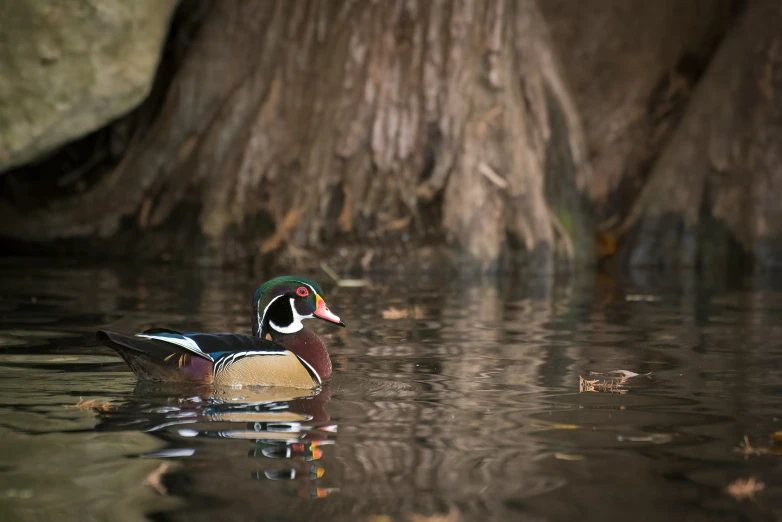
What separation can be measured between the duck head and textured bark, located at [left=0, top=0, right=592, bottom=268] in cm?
952

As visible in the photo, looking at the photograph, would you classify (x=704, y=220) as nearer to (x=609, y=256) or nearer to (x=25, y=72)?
(x=609, y=256)

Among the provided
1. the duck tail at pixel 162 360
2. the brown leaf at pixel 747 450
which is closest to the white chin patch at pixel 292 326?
the duck tail at pixel 162 360

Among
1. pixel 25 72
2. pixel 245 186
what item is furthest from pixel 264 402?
pixel 245 186

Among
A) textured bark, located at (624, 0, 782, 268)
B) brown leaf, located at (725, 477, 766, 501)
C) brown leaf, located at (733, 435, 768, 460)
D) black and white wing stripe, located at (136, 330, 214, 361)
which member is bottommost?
brown leaf, located at (725, 477, 766, 501)

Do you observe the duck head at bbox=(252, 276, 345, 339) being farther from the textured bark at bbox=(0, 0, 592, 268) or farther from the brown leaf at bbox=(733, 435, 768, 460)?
the textured bark at bbox=(0, 0, 592, 268)

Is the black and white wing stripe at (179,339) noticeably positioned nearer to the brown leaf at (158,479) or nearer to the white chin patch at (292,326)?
the white chin patch at (292,326)

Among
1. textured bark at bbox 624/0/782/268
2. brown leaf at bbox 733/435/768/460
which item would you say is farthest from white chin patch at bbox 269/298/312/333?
textured bark at bbox 624/0/782/268

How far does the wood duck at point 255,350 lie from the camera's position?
5754mm

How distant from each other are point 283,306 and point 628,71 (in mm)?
14479

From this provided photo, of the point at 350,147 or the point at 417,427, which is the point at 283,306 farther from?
the point at 350,147

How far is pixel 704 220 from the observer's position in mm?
17328

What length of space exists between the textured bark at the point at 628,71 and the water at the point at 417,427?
31.3ft

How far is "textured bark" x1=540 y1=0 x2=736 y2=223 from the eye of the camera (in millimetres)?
19188

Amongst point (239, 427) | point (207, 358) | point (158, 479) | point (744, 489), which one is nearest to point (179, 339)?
point (207, 358)
